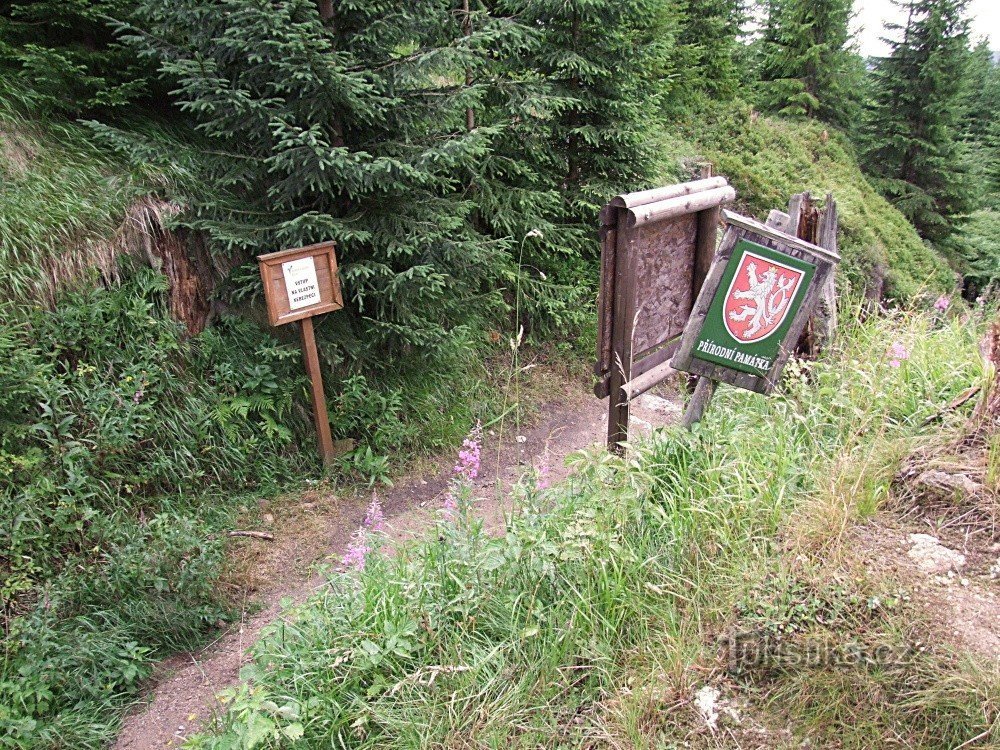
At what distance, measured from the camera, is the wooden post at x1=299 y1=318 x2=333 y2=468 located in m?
5.65

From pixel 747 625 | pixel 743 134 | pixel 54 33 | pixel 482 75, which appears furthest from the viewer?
pixel 743 134

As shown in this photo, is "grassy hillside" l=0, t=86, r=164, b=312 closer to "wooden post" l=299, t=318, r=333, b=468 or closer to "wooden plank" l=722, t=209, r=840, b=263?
"wooden post" l=299, t=318, r=333, b=468

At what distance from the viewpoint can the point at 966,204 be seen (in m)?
19.2

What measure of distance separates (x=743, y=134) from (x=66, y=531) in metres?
16.6

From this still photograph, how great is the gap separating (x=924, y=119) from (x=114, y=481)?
21.5 meters

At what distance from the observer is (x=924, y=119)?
731 inches

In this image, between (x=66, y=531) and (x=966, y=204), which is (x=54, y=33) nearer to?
(x=66, y=531)

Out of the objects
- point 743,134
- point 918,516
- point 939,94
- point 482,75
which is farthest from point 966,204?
point 918,516

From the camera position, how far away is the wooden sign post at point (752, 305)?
11.1ft

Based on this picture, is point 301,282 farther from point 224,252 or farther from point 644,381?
point 644,381

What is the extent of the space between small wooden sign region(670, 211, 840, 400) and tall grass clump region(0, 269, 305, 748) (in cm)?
352

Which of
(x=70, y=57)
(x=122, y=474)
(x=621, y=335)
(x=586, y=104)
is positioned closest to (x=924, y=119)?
(x=586, y=104)

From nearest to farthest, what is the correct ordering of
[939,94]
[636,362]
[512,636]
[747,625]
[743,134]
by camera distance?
[747,625]
[512,636]
[636,362]
[743,134]
[939,94]

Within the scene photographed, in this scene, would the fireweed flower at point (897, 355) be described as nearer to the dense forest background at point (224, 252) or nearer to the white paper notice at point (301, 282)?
the dense forest background at point (224, 252)
